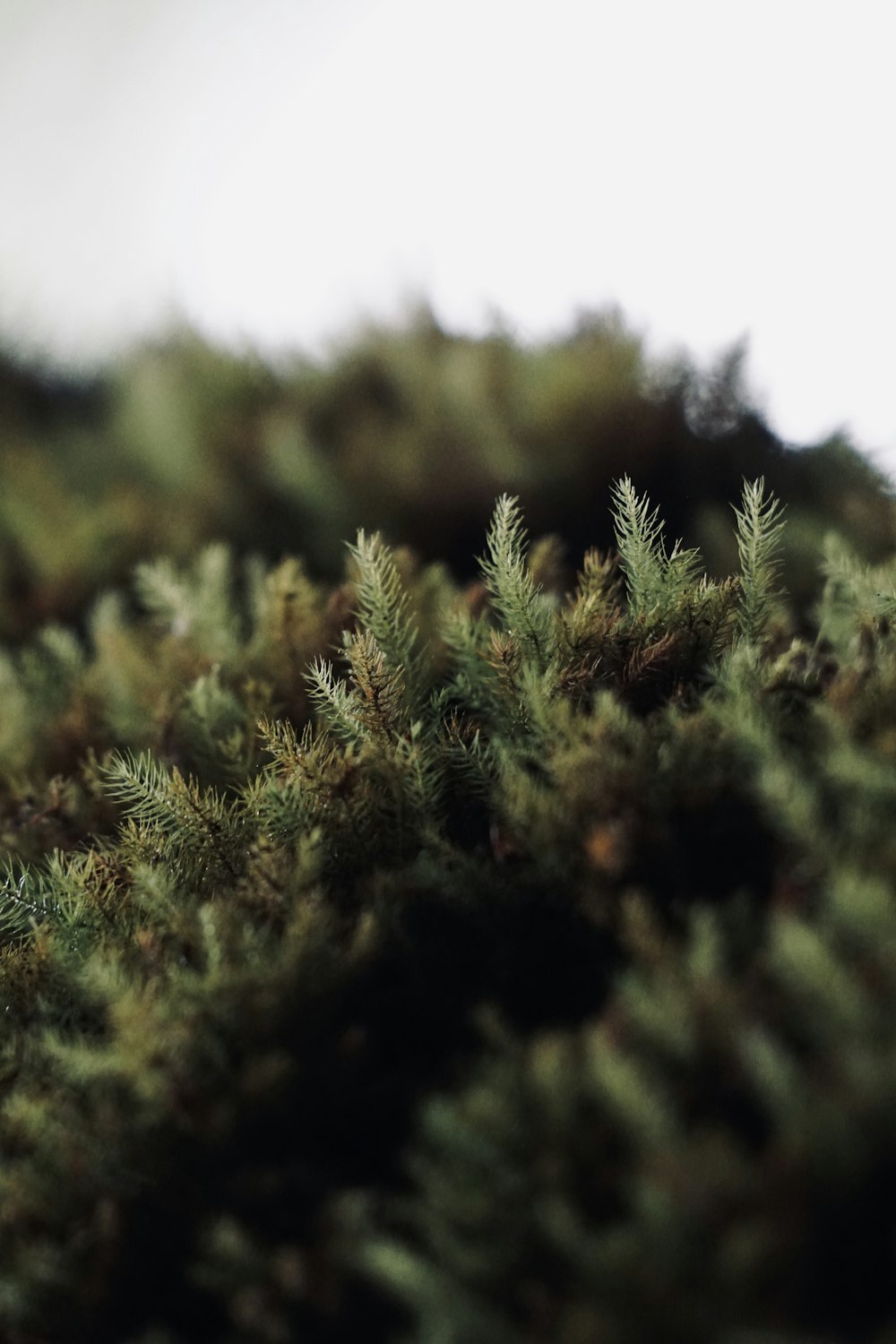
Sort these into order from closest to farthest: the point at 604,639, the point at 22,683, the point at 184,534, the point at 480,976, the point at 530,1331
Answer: the point at 530,1331
the point at 480,976
the point at 604,639
the point at 22,683
the point at 184,534

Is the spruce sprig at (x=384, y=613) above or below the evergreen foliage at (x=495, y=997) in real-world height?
above

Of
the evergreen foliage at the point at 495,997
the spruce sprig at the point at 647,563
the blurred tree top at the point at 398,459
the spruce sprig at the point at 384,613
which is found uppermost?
the blurred tree top at the point at 398,459

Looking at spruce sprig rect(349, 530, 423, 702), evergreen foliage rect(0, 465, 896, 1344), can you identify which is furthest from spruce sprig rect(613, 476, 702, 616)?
spruce sprig rect(349, 530, 423, 702)

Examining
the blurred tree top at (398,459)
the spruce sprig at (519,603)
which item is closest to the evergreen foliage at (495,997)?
the spruce sprig at (519,603)

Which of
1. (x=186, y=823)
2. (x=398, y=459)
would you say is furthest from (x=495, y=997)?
(x=398, y=459)

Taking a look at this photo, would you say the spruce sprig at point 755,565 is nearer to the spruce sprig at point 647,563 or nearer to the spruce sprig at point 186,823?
the spruce sprig at point 647,563

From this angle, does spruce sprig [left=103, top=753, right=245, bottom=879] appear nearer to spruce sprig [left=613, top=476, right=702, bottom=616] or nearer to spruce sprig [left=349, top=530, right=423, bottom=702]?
spruce sprig [left=349, top=530, right=423, bottom=702]

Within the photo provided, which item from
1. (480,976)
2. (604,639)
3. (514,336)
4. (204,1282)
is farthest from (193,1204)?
(514,336)

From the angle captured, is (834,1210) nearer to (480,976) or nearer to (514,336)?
(480,976)
